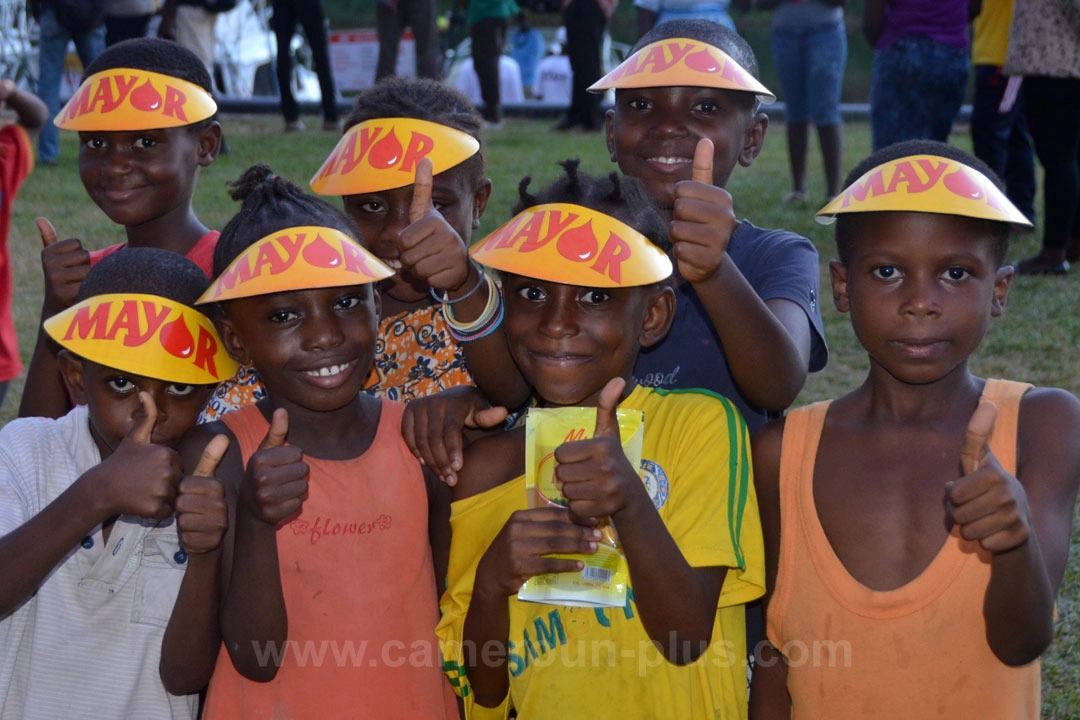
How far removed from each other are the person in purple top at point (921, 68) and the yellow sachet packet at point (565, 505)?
18.7 feet

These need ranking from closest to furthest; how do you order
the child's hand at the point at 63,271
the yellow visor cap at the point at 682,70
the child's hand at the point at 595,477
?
the child's hand at the point at 595,477 < the yellow visor cap at the point at 682,70 < the child's hand at the point at 63,271

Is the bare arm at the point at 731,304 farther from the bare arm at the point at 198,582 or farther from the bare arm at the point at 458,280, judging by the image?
the bare arm at the point at 198,582

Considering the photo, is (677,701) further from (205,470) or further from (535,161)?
(535,161)

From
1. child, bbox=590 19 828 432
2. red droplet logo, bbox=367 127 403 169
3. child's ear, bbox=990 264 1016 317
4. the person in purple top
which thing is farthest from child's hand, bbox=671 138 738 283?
the person in purple top

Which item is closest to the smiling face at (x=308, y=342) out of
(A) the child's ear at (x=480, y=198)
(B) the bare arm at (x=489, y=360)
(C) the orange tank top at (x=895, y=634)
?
(B) the bare arm at (x=489, y=360)

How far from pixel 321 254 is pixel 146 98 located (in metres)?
1.13

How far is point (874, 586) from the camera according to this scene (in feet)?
7.88

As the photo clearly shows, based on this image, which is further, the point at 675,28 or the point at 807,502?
the point at 675,28

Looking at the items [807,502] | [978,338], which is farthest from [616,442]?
[978,338]

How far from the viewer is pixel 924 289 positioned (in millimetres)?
2424

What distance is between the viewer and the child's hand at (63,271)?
3.25 metres

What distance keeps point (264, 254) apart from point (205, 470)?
450 mm

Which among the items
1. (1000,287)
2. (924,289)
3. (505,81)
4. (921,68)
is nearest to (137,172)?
(924,289)

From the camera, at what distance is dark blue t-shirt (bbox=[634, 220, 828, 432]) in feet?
9.57
